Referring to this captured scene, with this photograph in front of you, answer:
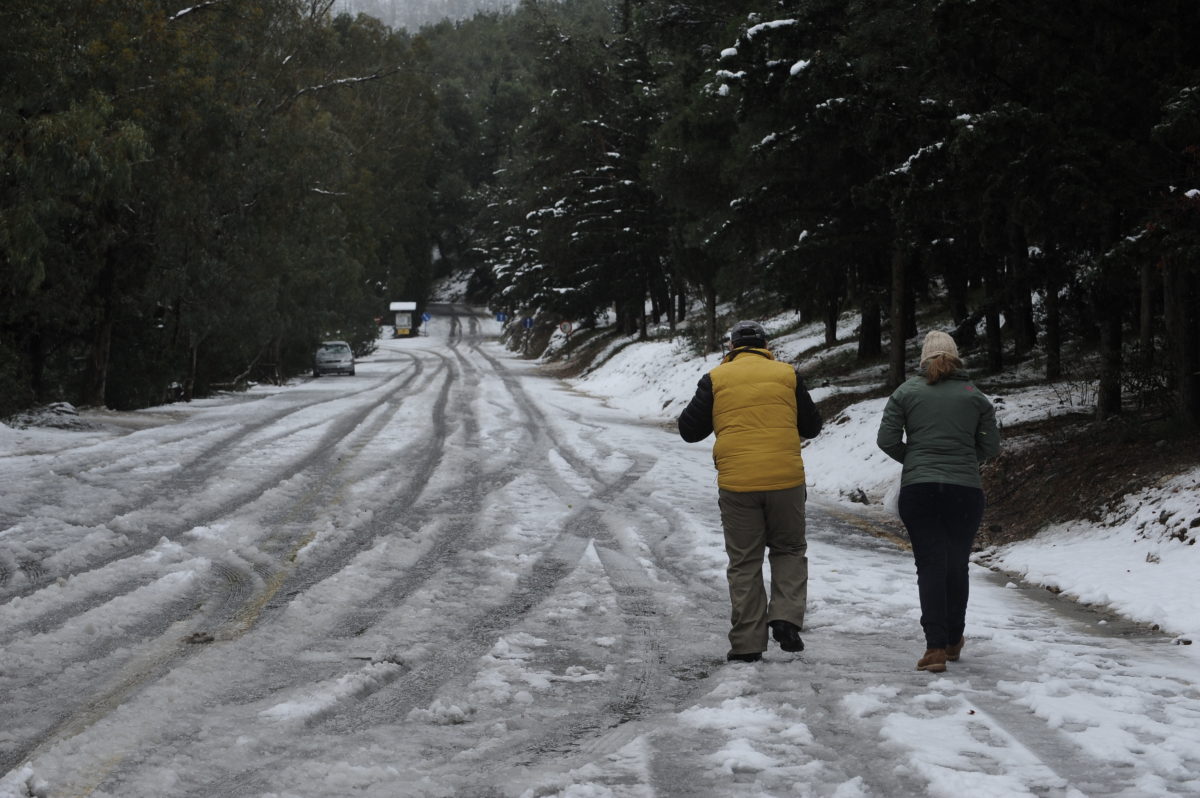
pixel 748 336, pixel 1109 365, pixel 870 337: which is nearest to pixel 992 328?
pixel 870 337

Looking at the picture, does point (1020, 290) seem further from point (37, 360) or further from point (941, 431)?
point (37, 360)

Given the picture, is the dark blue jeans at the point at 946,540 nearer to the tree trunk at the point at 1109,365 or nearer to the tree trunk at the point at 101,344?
the tree trunk at the point at 1109,365

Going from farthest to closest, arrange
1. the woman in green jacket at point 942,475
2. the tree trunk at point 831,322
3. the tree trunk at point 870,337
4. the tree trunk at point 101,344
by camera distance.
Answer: the tree trunk at point 831,322 < the tree trunk at point 870,337 < the tree trunk at point 101,344 < the woman in green jacket at point 942,475

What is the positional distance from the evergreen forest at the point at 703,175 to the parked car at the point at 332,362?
126cm

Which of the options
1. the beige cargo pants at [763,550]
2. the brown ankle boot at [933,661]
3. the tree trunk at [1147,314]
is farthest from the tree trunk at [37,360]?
the brown ankle boot at [933,661]

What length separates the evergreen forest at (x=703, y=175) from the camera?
12.5m

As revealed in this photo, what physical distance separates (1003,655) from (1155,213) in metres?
6.08

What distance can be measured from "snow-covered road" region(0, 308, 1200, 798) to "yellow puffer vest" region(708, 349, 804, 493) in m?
1.05

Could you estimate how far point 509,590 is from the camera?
28.4 feet

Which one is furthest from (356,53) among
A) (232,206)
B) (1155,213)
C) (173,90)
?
(1155,213)

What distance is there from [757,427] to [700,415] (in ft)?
1.17

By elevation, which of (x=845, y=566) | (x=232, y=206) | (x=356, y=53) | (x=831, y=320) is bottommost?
(x=845, y=566)

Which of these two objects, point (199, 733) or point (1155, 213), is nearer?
point (199, 733)

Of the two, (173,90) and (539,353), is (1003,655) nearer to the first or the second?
(173,90)
